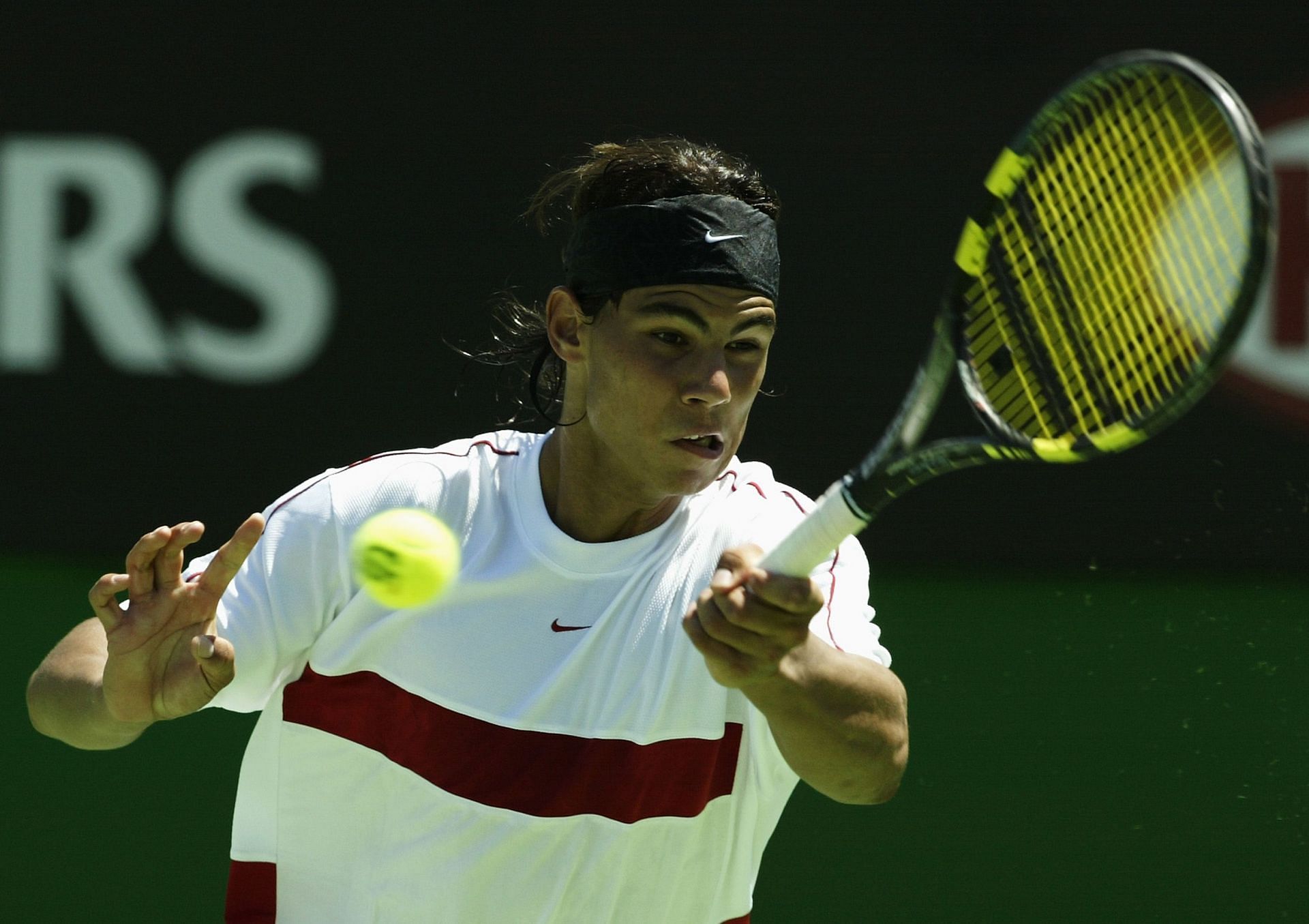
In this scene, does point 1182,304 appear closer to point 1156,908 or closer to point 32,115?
point 1156,908

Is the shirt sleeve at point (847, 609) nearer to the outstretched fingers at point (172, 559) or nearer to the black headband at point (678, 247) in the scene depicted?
the black headband at point (678, 247)

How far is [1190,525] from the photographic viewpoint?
3852 millimetres

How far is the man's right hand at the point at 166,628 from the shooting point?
6.83ft

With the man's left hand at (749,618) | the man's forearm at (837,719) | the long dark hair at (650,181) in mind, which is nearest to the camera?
the man's left hand at (749,618)

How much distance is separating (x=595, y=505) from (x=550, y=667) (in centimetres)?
24

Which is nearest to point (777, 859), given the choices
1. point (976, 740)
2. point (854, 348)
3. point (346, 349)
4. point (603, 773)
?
point (976, 740)

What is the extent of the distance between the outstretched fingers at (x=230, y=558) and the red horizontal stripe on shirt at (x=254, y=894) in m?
0.46

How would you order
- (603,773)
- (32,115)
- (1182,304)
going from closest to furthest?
(1182,304) → (603,773) → (32,115)

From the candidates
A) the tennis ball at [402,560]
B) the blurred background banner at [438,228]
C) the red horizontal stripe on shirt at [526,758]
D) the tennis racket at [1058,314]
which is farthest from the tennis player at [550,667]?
the blurred background banner at [438,228]

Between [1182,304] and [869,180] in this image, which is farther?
[869,180]

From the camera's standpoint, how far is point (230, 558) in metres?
2.08

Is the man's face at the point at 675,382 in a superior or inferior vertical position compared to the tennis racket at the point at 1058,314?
inferior

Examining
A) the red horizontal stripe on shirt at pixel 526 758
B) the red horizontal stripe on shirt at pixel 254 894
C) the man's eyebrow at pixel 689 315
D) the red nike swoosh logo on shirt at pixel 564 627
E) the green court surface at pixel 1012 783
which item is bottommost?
the green court surface at pixel 1012 783

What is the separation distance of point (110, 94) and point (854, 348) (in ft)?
5.75
